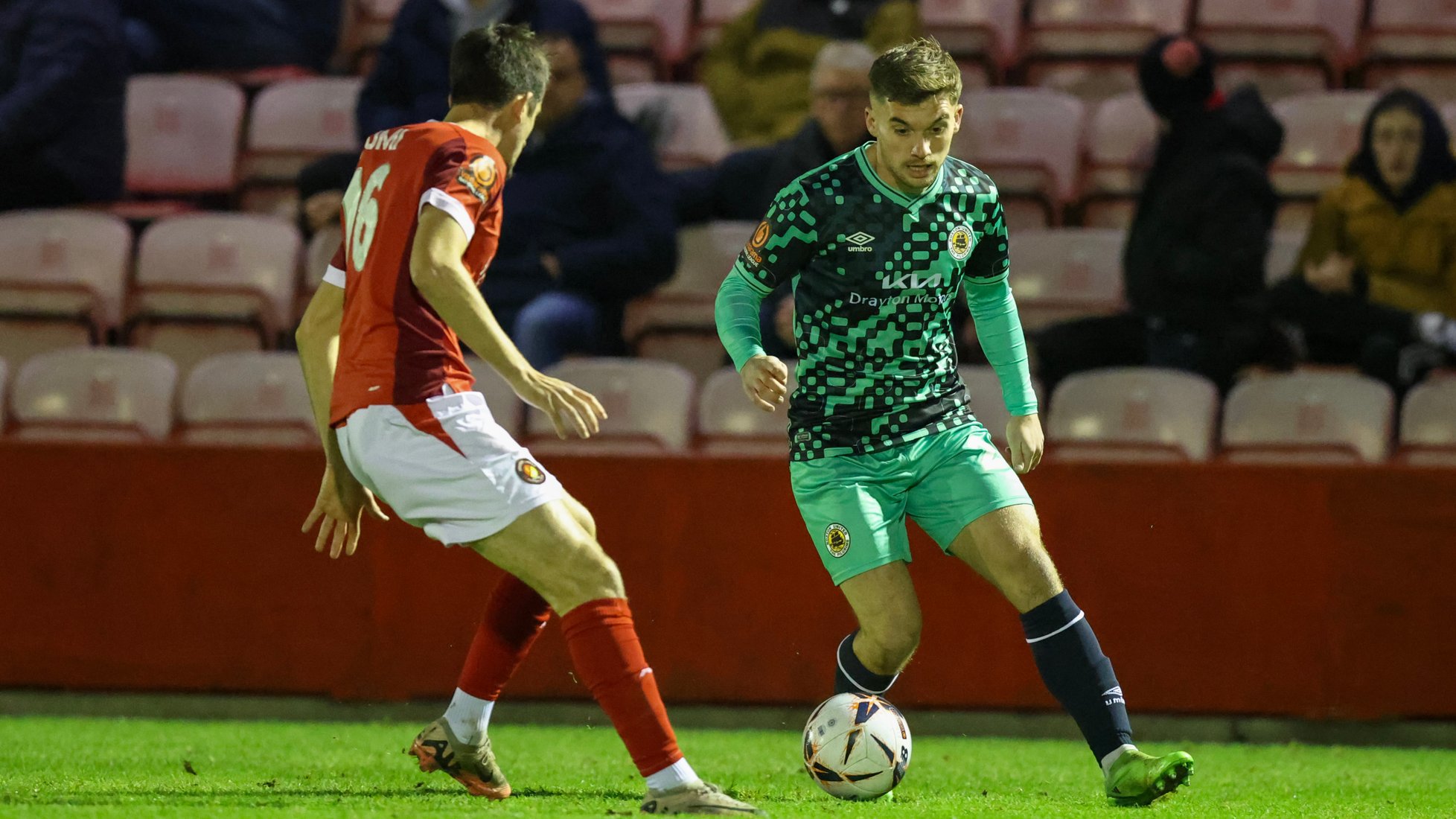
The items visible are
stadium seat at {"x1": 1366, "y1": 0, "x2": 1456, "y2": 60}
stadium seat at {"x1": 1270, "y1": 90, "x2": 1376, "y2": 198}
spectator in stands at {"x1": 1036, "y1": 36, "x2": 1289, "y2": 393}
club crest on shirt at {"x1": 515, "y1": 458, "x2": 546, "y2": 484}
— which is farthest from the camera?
stadium seat at {"x1": 1366, "y1": 0, "x2": 1456, "y2": 60}

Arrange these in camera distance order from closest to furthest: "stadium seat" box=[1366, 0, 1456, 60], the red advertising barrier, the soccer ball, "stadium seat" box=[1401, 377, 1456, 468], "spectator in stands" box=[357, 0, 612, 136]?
the soccer ball
the red advertising barrier
"stadium seat" box=[1401, 377, 1456, 468]
"spectator in stands" box=[357, 0, 612, 136]
"stadium seat" box=[1366, 0, 1456, 60]

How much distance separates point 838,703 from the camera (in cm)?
441

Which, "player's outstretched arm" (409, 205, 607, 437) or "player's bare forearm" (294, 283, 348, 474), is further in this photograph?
"player's bare forearm" (294, 283, 348, 474)

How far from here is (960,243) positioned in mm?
4438

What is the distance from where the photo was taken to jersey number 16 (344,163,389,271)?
13.0ft

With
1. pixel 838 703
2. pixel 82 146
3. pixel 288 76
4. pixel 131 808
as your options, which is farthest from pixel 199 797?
pixel 288 76

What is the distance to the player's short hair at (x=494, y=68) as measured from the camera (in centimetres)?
400

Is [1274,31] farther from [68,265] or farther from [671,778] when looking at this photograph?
[671,778]

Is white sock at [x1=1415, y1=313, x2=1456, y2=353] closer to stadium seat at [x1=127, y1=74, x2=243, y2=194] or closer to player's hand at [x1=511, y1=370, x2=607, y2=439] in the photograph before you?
player's hand at [x1=511, y1=370, x2=607, y2=439]

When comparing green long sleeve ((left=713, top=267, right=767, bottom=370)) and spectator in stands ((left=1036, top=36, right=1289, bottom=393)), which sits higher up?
green long sleeve ((left=713, top=267, right=767, bottom=370))

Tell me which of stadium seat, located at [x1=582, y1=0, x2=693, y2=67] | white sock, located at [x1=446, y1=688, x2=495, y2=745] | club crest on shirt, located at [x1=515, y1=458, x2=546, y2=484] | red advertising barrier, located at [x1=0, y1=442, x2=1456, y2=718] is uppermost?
club crest on shirt, located at [x1=515, y1=458, x2=546, y2=484]

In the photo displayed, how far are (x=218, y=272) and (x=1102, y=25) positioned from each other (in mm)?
5119

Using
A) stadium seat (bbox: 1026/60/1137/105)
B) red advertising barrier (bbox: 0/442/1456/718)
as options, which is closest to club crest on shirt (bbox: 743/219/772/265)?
red advertising barrier (bbox: 0/442/1456/718)

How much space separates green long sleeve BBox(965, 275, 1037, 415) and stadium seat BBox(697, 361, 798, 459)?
8.93 feet
